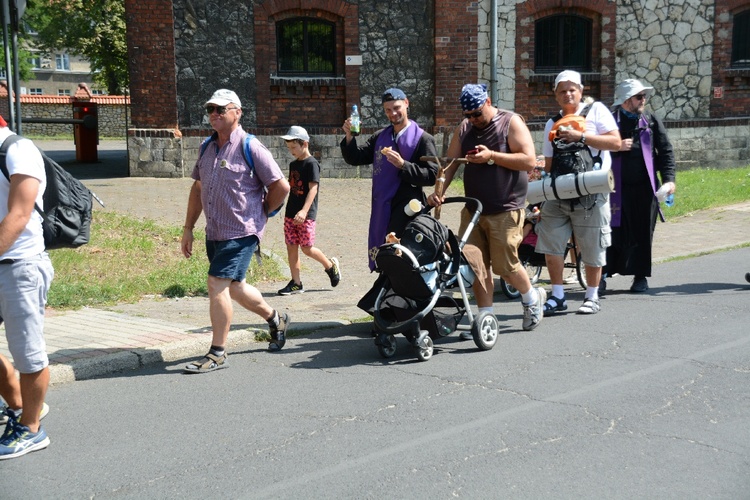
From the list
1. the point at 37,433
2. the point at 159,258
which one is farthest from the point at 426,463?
the point at 159,258

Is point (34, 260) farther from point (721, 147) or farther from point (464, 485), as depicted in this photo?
point (721, 147)

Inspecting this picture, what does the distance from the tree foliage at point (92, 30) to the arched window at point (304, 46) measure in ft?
42.7

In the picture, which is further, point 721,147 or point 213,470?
point 721,147

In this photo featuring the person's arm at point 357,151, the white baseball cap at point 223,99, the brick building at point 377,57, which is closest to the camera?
the white baseball cap at point 223,99

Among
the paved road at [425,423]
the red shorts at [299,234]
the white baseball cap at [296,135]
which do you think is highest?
the white baseball cap at [296,135]

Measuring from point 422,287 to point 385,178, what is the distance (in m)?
1.19

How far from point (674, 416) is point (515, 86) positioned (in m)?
15.8

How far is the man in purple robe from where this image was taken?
24.9 feet

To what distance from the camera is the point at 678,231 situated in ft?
46.9

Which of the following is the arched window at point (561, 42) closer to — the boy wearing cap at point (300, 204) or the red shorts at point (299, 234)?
the boy wearing cap at point (300, 204)

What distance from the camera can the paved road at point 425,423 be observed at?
4672 millimetres

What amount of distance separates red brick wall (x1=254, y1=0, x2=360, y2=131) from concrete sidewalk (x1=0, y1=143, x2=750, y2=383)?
11.2ft

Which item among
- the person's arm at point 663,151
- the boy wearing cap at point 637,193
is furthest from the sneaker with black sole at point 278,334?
the person's arm at point 663,151

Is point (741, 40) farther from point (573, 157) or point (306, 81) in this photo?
point (573, 157)
